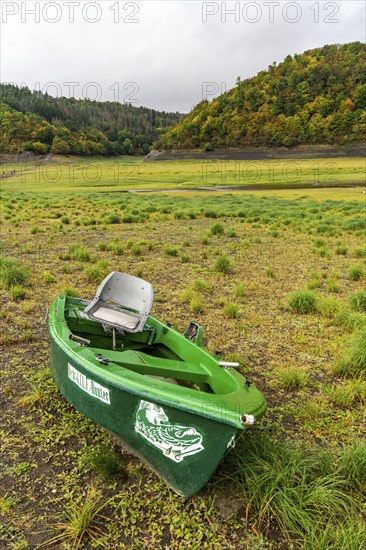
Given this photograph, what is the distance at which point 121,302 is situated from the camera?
19.7 ft

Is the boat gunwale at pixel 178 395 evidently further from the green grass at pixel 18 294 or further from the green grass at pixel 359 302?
the green grass at pixel 359 302

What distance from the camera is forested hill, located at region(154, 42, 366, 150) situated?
5017 inches

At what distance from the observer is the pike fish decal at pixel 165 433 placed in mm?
3152

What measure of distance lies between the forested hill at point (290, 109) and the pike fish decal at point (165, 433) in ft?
418

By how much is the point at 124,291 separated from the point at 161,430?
3.04m

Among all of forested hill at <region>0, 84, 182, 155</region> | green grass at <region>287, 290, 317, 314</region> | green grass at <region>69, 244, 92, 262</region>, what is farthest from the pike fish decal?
forested hill at <region>0, 84, 182, 155</region>

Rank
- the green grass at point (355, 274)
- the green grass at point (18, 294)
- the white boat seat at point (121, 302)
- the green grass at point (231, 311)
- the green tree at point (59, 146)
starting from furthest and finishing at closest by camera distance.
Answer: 1. the green tree at point (59, 146)
2. the green grass at point (355, 274)
3. the green grass at point (18, 294)
4. the green grass at point (231, 311)
5. the white boat seat at point (121, 302)

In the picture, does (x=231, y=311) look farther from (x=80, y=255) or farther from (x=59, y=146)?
(x=59, y=146)

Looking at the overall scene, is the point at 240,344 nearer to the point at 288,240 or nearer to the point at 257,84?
the point at 288,240

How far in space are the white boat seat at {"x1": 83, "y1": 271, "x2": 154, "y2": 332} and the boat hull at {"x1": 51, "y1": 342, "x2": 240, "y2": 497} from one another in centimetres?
163

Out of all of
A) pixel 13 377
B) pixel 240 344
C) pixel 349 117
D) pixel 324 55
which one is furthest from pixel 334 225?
pixel 324 55

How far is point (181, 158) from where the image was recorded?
12912 centimetres

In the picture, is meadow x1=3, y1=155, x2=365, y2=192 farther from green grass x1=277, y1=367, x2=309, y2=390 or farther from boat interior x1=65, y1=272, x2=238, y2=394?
green grass x1=277, y1=367, x2=309, y2=390

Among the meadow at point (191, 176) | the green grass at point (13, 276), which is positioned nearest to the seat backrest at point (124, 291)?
the green grass at point (13, 276)
